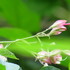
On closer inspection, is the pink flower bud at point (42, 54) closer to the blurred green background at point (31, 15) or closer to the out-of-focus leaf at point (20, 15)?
the blurred green background at point (31, 15)

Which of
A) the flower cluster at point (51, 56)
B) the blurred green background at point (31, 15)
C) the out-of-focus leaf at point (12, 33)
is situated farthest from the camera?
the blurred green background at point (31, 15)

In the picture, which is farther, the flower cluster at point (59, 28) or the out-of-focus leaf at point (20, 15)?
the out-of-focus leaf at point (20, 15)

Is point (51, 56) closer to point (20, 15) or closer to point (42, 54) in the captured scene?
point (42, 54)

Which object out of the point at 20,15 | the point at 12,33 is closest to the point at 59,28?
the point at 12,33

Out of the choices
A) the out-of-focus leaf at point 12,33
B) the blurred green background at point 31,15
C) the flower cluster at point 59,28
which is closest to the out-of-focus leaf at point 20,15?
the blurred green background at point 31,15

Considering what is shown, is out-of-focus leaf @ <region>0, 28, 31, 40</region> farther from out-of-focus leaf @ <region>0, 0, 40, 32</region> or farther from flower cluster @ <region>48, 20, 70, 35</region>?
out-of-focus leaf @ <region>0, 0, 40, 32</region>

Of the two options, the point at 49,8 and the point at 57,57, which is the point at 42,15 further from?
the point at 57,57

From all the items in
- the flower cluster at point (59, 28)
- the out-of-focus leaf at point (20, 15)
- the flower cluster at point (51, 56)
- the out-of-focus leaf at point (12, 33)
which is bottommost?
the flower cluster at point (51, 56)

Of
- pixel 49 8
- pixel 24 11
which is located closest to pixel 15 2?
pixel 24 11

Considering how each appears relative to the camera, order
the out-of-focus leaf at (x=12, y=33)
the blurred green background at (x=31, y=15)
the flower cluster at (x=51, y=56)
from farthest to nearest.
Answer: the blurred green background at (x=31, y=15) → the out-of-focus leaf at (x=12, y=33) → the flower cluster at (x=51, y=56)
